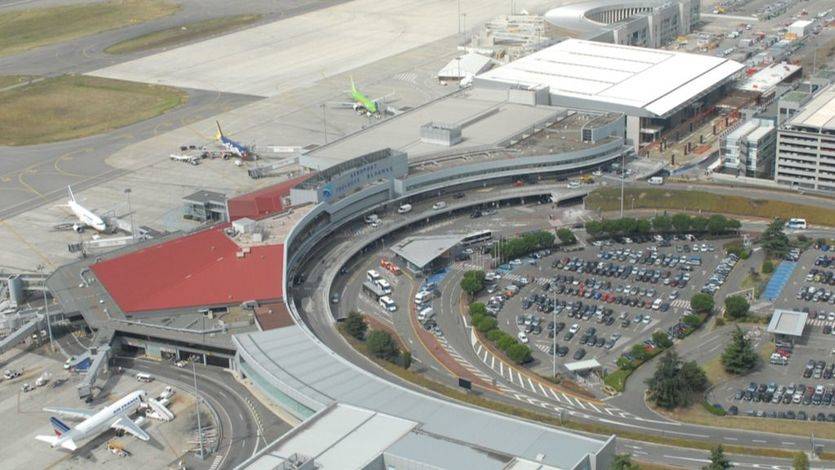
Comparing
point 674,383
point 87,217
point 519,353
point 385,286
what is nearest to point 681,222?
point 385,286

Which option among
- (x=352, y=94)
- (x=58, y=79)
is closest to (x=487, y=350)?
(x=352, y=94)

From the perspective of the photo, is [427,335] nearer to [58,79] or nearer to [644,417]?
[644,417]

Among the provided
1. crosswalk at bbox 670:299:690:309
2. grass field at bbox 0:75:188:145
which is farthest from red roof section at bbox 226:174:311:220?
grass field at bbox 0:75:188:145

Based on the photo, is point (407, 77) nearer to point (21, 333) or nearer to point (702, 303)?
point (702, 303)

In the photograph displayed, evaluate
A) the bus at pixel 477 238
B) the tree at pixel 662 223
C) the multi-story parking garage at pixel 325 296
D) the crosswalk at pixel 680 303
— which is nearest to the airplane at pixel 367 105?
the multi-story parking garage at pixel 325 296

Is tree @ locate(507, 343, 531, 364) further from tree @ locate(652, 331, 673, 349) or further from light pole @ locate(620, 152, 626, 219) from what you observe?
light pole @ locate(620, 152, 626, 219)

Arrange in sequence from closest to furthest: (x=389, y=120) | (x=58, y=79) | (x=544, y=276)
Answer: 1. (x=544, y=276)
2. (x=389, y=120)
3. (x=58, y=79)

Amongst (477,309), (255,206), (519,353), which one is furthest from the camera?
(255,206)
